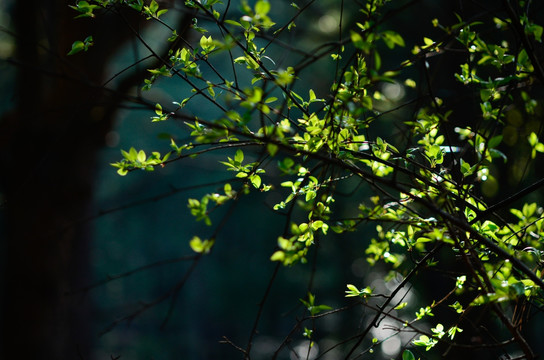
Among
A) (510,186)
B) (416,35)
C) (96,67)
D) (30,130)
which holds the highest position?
(416,35)

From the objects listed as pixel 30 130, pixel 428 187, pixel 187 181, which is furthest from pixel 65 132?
pixel 187 181

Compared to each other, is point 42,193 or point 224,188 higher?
point 42,193

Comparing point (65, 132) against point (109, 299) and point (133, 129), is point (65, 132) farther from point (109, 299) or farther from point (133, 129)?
point (109, 299)

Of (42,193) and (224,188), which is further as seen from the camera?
(42,193)

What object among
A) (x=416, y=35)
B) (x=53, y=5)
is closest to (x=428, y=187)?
(x=53, y=5)

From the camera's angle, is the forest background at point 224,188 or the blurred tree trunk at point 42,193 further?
the blurred tree trunk at point 42,193

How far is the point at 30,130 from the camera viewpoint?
3045 millimetres

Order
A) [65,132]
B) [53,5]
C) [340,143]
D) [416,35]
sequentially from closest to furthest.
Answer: [65,132], [340,143], [53,5], [416,35]

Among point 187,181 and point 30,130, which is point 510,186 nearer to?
point 30,130

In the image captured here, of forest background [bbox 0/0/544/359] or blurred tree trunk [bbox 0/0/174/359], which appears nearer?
forest background [bbox 0/0/544/359]

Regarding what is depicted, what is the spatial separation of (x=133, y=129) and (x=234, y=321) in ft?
20.6

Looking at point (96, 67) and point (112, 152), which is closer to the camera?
point (96, 67)

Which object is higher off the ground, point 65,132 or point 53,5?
point 53,5

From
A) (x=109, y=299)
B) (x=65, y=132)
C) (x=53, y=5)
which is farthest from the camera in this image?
(x=109, y=299)
